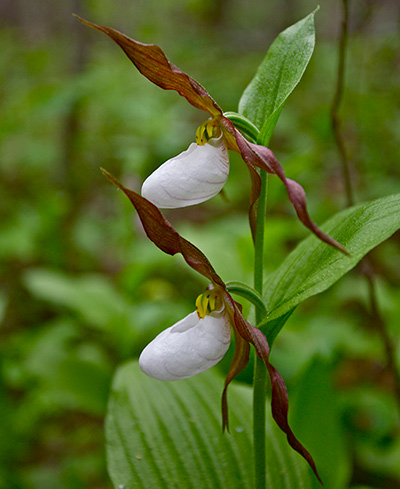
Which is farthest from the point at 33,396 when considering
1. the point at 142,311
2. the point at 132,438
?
the point at 132,438

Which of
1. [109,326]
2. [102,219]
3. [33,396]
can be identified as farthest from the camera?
[102,219]

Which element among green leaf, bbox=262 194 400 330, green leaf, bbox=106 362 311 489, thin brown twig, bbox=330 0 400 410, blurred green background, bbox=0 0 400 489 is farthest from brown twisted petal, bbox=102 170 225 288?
thin brown twig, bbox=330 0 400 410

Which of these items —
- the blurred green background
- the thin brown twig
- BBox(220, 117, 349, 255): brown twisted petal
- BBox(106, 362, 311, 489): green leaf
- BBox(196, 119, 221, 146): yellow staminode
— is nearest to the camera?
BBox(220, 117, 349, 255): brown twisted petal

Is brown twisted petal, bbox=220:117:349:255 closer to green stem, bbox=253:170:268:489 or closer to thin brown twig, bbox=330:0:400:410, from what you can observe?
green stem, bbox=253:170:268:489

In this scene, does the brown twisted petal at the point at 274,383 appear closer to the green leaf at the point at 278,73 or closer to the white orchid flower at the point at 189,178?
the white orchid flower at the point at 189,178

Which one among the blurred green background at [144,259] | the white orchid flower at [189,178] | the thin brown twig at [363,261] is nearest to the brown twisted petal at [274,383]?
the white orchid flower at [189,178]

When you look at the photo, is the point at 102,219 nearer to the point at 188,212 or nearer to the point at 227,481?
the point at 188,212
